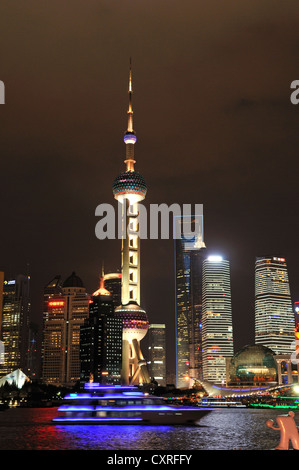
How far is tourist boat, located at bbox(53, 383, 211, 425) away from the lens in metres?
79.2

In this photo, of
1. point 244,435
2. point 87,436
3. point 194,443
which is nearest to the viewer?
point 194,443

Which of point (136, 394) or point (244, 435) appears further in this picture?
point (136, 394)

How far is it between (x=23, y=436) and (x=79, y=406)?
18077 millimetres

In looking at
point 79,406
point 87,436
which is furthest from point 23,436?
point 79,406

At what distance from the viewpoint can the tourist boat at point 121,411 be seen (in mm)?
79250

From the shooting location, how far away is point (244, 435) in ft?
219

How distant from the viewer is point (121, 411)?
79250 mm
